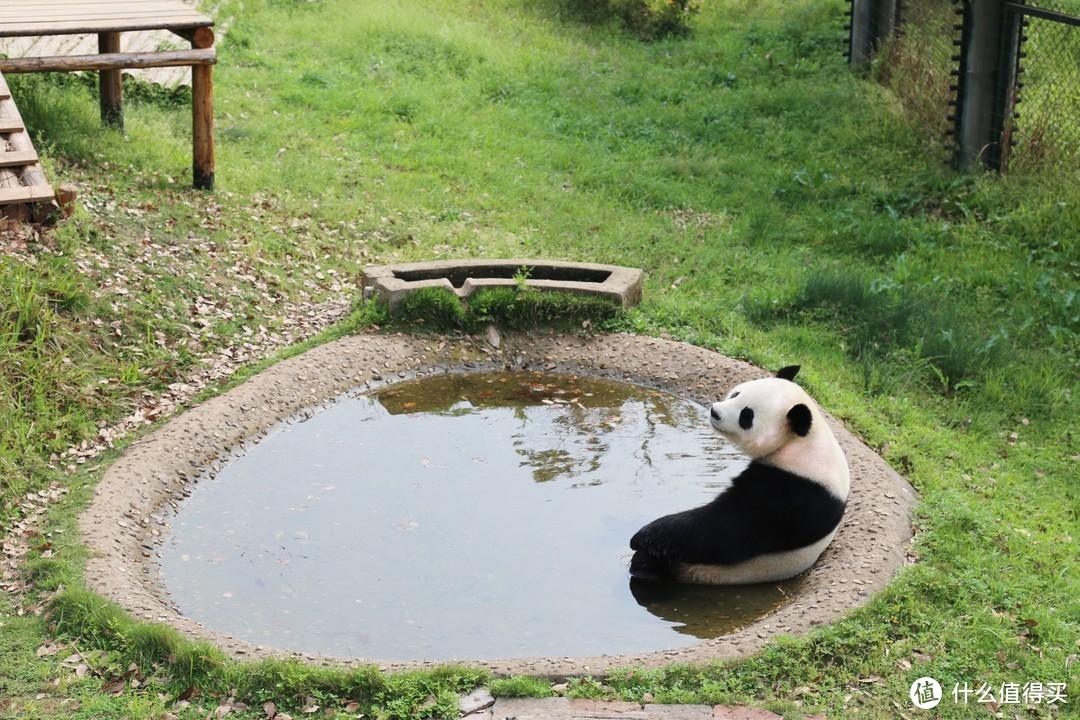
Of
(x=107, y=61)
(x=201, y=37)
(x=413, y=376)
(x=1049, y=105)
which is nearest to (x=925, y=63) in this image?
(x=1049, y=105)

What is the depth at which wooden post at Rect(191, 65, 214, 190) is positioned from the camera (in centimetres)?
1027

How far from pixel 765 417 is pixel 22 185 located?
5725 mm

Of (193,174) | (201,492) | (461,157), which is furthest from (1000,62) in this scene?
(201,492)

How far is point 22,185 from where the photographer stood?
27.9ft

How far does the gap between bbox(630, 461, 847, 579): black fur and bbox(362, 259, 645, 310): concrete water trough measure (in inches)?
129

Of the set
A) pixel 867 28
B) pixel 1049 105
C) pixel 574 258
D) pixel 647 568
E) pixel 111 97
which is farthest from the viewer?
pixel 867 28

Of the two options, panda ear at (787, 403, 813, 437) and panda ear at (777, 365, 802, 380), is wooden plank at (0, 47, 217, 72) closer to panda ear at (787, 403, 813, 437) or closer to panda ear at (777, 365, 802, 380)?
panda ear at (777, 365, 802, 380)

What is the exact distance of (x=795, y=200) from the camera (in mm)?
11367

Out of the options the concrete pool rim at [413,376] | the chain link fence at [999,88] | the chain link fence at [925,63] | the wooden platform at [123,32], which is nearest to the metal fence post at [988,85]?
the chain link fence at [999,88]

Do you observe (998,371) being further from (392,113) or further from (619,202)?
(392,113)

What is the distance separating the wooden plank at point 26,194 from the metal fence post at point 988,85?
7954 mm

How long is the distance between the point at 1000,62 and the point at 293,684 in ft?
29.0

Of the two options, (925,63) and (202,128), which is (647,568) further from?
(925,63)

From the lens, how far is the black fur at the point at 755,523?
229 inches
